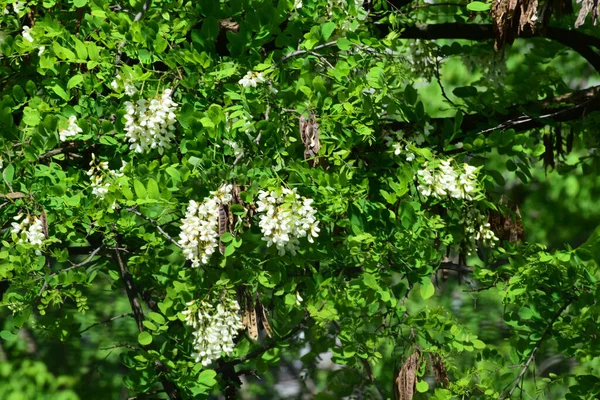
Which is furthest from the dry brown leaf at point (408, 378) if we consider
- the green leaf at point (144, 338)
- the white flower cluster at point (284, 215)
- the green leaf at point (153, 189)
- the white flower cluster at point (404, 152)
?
the green leaf at point (153, 189)

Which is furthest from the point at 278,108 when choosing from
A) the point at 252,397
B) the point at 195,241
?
the point at 252,397

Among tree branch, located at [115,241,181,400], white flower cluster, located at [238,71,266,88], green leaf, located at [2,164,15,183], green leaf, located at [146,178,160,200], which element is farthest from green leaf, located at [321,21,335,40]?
green leaf, located at [2,164,15,183]

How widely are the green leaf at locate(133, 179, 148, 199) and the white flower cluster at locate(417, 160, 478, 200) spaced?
1.26m

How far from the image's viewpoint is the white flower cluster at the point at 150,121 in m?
3.94

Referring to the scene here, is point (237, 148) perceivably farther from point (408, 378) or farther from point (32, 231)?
point (408, 378)

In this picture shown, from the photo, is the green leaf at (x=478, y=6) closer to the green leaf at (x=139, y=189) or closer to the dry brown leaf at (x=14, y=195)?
the green leaf at (x=139, y=189)

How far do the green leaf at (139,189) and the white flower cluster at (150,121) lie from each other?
156 millimetres

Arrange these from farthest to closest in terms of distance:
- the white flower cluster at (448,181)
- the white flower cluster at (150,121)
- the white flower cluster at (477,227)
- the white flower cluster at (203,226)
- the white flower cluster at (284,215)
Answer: the white flower cluster at (477,227) < the white flower cluster at (448,181) < the white flower cluster at (150,121) < the white flower cluster at (203,226) < the white flower cluster at (284,215)

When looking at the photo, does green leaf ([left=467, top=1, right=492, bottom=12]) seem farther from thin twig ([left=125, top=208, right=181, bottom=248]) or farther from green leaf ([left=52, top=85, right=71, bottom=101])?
green leaf ([left=52, top=85, right=71, bottom=101])

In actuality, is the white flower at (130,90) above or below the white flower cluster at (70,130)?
above

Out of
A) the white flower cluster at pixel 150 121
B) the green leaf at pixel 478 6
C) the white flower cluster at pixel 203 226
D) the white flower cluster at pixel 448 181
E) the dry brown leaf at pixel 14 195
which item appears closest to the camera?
the white flower cluster at pixel 203 226

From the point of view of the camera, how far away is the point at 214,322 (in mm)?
4043

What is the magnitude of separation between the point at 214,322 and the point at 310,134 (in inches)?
36.1

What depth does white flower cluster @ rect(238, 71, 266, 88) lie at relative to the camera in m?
3.94
